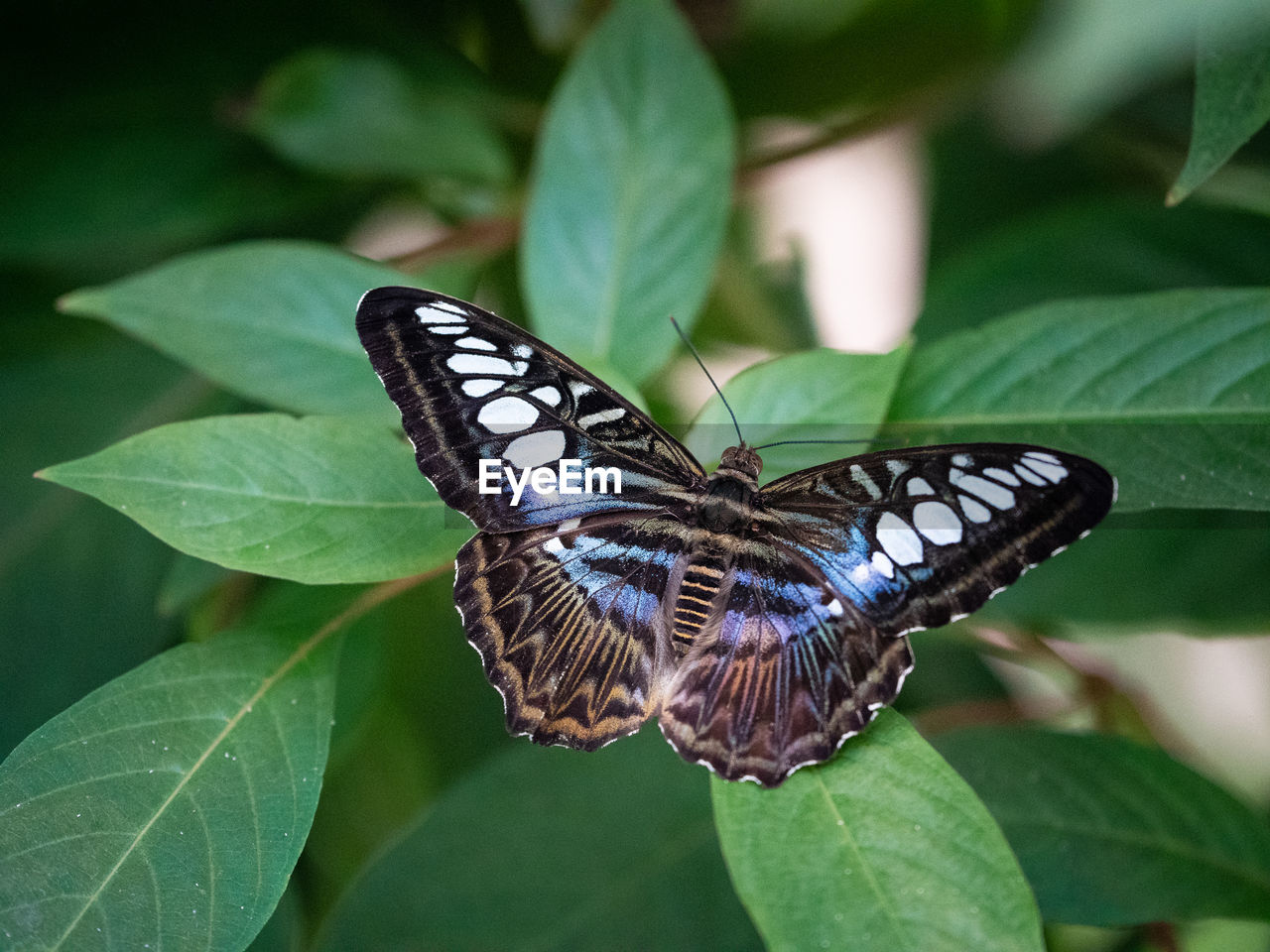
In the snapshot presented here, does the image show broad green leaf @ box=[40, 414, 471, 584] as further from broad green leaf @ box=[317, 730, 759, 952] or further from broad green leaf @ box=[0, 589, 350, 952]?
broad green leaf @ box=[317, 730, 759, 952]

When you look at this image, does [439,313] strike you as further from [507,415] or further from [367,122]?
[367,122]

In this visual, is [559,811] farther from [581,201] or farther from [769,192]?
[769,192]

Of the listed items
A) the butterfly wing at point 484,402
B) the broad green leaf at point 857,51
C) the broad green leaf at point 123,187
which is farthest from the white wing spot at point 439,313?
the broad green leaf at point 857,51

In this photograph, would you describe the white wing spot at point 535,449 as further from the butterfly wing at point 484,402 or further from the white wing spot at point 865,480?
the white wing spot at point 865,480

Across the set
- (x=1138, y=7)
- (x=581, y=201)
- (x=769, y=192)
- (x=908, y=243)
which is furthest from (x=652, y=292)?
(x=908, y=243)

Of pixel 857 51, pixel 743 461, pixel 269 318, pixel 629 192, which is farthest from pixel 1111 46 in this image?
pixel 857 51
